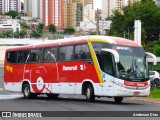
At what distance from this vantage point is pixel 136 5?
82.8 m

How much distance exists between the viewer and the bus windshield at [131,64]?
70.6ft

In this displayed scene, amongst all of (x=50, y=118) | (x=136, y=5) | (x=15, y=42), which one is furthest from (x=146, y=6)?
(x=50, y=118)

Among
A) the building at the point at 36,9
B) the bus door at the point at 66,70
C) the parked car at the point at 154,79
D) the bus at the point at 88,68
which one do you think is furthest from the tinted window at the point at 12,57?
the building at the point at 36,9

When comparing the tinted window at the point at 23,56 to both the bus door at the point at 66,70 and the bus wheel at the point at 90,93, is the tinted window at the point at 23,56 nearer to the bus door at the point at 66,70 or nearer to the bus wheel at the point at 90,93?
the bus door at the point at 66,70

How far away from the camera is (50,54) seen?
2572cm

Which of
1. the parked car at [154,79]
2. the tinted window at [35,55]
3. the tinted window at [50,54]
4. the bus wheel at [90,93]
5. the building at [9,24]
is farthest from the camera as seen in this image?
the building at [9,24]

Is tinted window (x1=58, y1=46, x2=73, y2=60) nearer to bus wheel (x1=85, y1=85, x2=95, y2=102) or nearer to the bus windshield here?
bus wheel (x1=85, y1=85, x2=95, y2=102)

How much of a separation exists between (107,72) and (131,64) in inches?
45.9

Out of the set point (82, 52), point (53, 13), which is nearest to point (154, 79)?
point (82, 52)

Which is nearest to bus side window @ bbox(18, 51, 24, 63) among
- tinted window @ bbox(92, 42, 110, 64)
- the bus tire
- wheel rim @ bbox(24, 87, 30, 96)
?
the bus tire

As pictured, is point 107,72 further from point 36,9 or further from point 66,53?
point 36,9

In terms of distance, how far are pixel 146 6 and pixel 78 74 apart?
2307 inches

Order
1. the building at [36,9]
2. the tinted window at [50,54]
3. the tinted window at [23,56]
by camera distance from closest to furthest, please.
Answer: the tinted window at [50,54] → the tinted window at [23,56] → the building at [36,9]

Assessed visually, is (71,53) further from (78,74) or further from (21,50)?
(21,50)
